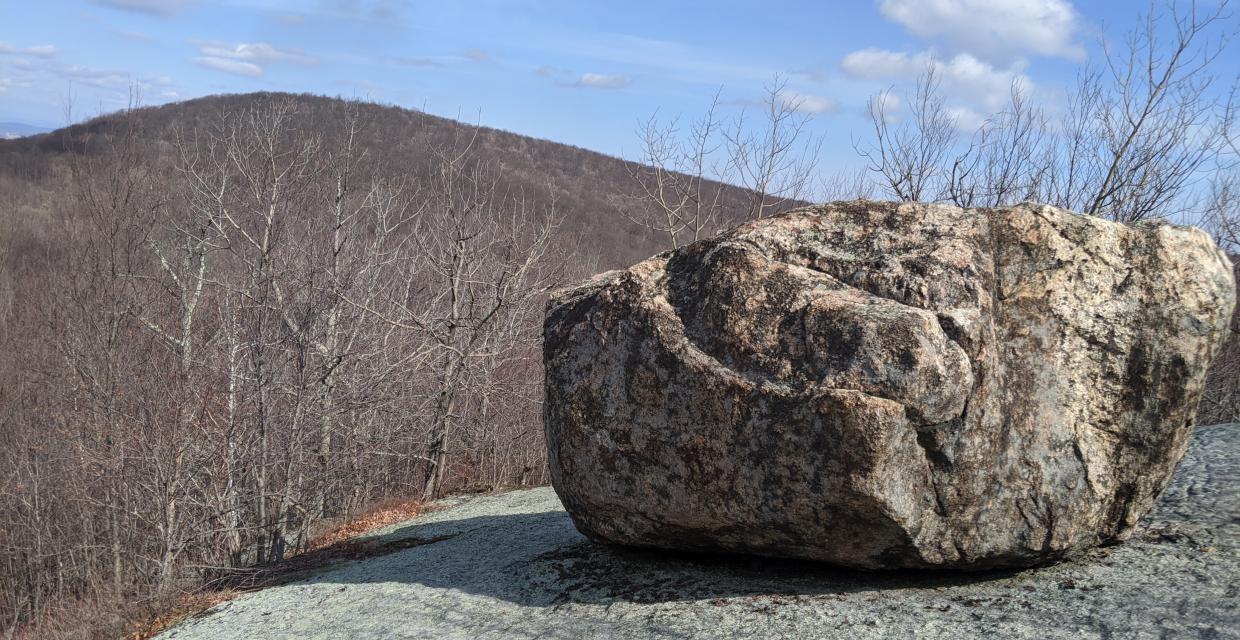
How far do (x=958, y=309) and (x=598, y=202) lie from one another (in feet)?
164

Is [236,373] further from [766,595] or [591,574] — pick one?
[766,595]

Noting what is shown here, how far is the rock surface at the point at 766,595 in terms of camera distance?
185 inches

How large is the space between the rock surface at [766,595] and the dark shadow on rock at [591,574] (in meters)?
0.02

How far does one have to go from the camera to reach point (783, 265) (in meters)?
5.45

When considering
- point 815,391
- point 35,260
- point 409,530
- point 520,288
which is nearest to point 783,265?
point 815,391

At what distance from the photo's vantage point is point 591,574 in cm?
642

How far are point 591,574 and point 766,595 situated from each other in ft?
4.92

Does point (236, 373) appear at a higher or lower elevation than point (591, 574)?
higher

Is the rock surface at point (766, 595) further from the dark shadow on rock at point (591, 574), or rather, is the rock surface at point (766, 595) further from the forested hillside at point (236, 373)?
the forested hillside at point (236, 373)

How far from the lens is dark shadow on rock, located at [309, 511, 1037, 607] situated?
221 inches

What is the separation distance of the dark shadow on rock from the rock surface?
2 cm

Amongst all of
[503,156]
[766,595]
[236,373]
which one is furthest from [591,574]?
[503,156]

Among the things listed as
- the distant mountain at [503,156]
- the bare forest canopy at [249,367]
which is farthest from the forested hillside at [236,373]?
the distant mountain at [503,156]

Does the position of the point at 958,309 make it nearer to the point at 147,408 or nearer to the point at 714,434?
the point at 714,434
